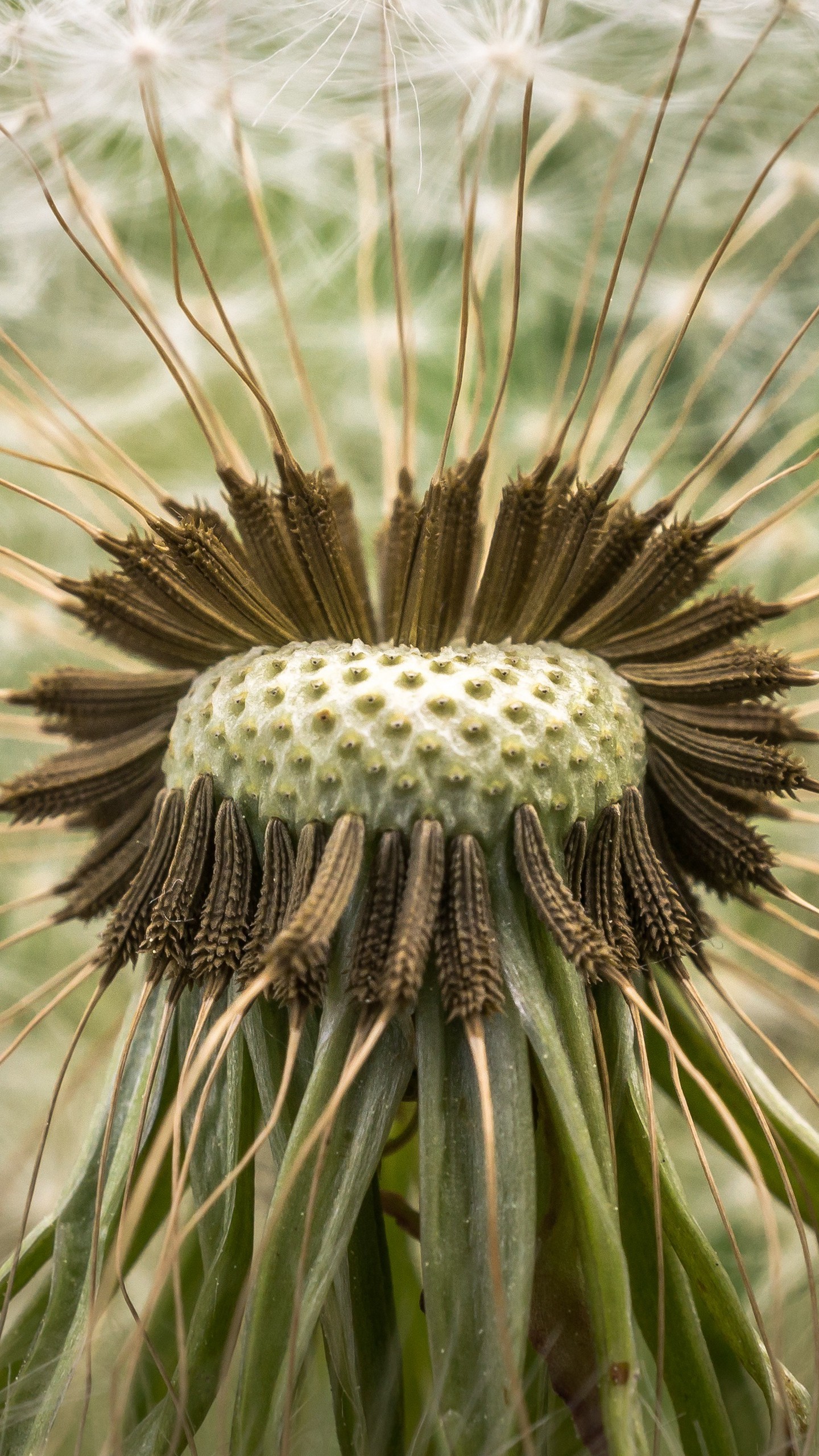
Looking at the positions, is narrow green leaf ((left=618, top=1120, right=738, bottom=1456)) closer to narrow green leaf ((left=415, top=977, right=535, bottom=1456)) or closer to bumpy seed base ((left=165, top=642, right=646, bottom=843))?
narrow green leaf ((left=415, top=977, right=535, bottom=1456))

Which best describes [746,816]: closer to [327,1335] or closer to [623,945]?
[623,945]

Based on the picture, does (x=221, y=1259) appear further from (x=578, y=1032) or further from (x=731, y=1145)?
(x=731, y=1145)

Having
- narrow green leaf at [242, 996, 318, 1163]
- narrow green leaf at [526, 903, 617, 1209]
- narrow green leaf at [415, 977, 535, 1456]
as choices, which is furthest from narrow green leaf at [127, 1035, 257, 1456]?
narrow green leaf at [526, 903, 617, 1209]

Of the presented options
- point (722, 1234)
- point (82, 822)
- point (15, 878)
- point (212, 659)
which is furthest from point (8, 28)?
point (722, 1234)

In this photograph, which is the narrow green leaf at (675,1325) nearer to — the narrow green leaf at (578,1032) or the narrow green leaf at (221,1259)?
the narrow green leaf at (578,1032)

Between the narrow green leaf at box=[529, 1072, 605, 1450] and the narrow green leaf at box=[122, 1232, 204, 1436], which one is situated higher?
the narrow green leaf at box=[529, 1072, 605, 1450]

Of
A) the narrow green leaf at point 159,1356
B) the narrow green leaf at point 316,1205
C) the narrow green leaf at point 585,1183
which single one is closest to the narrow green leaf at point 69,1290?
the narrow green leaf at point 159,1356

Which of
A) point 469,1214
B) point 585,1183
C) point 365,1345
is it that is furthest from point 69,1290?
point 585,1183
